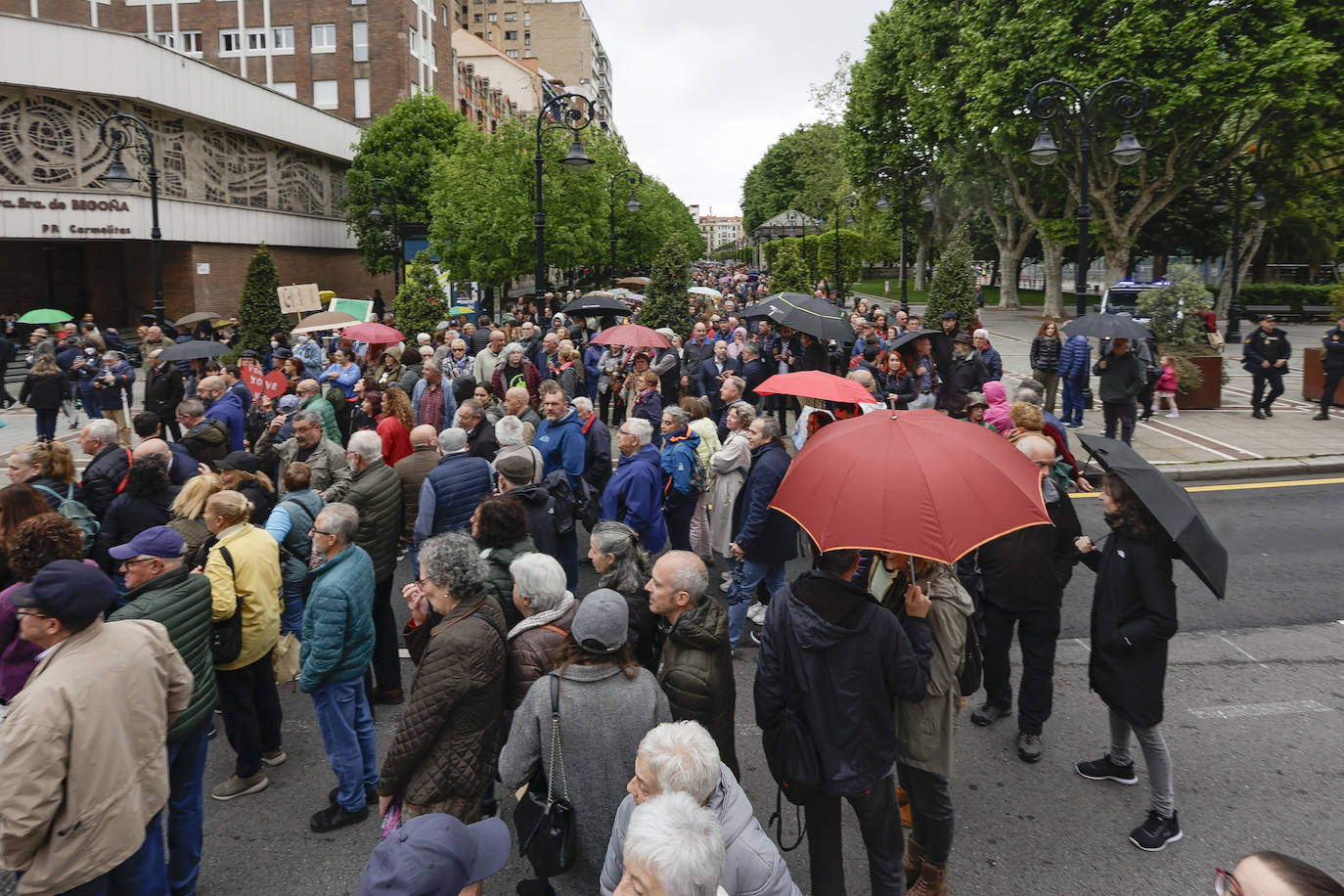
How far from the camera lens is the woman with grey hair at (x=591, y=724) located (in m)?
3.42

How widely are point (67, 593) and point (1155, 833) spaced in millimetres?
5076

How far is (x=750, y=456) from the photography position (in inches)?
278

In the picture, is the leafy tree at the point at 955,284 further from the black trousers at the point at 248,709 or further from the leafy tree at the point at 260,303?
the black trousers at the point at 248,709

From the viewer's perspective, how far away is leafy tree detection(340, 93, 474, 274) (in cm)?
4325

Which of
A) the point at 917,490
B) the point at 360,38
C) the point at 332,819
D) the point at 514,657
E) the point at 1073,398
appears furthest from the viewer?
the point at 360,38

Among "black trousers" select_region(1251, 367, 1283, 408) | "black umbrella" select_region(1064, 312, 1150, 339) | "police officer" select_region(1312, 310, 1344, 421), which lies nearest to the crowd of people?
"black umbrella" select_region(1064, 312, 1150, 339)

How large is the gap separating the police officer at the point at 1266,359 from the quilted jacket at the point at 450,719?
16637mm

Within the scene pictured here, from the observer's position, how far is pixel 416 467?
23.6 ft

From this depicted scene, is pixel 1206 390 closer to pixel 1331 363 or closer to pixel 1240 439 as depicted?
pixel 1331 363

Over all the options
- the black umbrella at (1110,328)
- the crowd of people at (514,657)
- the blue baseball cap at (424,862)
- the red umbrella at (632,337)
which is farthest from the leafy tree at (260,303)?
the blue baseball cap at (424,862)

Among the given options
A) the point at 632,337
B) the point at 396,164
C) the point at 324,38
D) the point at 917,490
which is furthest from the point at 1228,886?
the point at 324,38

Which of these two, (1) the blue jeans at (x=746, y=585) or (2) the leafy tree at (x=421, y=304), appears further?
(2) the leafy tree at (x=421, y=304)

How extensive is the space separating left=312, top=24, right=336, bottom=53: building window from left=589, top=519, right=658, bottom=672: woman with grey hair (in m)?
53.2

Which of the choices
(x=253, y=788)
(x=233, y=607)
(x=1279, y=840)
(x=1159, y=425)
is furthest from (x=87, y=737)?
(x=1159, y=425)
